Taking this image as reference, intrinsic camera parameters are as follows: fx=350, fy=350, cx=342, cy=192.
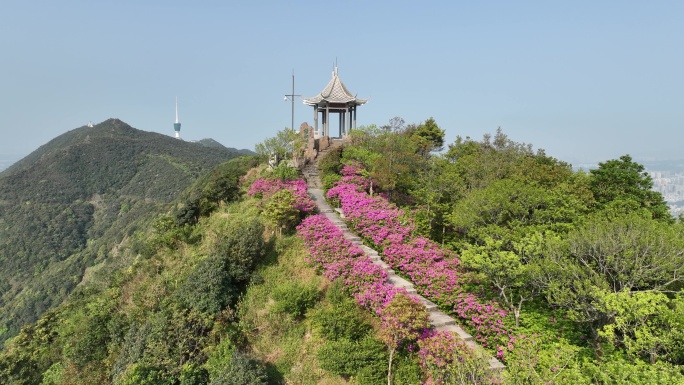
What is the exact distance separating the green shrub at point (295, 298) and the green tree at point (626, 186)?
43.3 feet

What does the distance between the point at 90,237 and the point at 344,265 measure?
210ft

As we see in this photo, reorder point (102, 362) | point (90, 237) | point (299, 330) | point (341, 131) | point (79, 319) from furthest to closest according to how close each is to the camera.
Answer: point (90, 237), point (341, 131), point (79, 319), point (102, 362), point (299, 330)

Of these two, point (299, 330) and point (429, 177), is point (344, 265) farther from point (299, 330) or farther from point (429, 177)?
point (429, 177)

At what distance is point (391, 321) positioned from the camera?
335 inches

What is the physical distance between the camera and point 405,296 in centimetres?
897

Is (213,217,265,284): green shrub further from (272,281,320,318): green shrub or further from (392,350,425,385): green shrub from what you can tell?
(392,350,425,385): green shrub

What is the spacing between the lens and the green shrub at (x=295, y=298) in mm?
10547

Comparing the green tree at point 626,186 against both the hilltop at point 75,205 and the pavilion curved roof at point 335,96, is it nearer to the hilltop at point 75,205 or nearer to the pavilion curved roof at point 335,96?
the pavilion curved roof at point 335,96

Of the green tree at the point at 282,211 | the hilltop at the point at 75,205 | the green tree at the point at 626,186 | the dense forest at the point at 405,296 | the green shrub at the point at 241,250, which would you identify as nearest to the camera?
the dense forest at the point at 405,296

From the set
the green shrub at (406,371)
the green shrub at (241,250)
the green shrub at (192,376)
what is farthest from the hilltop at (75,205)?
the green shrub at (406,371)

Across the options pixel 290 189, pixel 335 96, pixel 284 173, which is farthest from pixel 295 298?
pixel 335 96

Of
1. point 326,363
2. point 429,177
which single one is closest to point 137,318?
point 326,363

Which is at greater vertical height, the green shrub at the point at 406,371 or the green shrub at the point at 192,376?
the green shrub at the point at 406,371

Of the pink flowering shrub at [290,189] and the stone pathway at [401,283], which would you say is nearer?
the stone pathway at [401,283]
